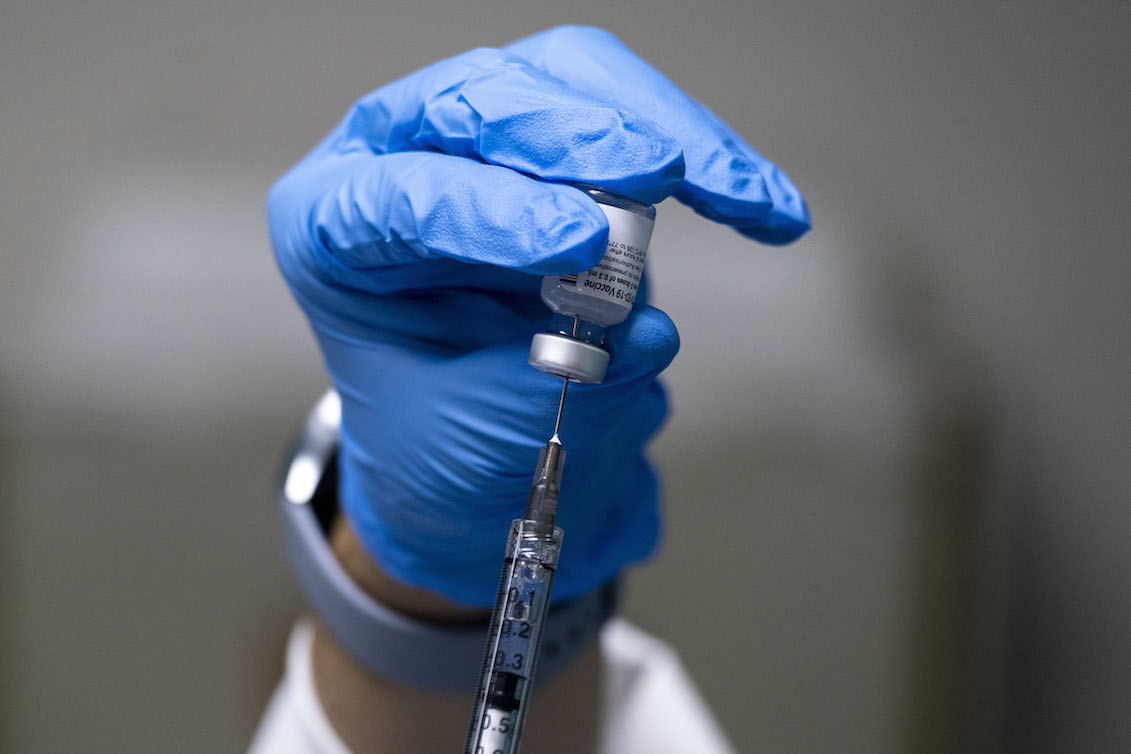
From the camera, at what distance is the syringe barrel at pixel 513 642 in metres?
0.55

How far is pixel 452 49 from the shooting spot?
117 centimetres

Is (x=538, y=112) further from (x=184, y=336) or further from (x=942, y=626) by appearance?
(x=942, y=626)

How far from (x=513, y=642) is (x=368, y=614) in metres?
0.37

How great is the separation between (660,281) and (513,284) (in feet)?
1.44

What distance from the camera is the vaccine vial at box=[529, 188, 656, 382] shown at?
1.68ft

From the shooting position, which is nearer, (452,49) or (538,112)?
(538,112)

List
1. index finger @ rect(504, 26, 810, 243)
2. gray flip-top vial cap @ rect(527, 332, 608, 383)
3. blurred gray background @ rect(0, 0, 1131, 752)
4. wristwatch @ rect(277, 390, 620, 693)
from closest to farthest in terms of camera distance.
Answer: gray flip-top vial cap @ rect(527, 332, 608, 383) < index finger @ rect(504, 26, 810, 243) < wristwatch @ rect(277, 390, 620, 693) < blurred gray background @ rect(0, 0, 1131, 752)

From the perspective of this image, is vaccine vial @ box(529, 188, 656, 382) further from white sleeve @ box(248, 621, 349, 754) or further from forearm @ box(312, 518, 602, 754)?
white sleeve @ box(248, 621, 349, 754)

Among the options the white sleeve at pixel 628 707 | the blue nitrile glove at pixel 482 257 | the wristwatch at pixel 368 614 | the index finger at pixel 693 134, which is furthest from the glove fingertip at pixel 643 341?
the white sleeve at pixel 628 707

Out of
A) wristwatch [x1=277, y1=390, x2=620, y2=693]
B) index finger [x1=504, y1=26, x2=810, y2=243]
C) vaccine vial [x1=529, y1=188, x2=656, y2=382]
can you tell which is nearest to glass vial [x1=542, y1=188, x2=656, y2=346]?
vaccine vial [x1=529, y1=188, x2=656, y2=382]

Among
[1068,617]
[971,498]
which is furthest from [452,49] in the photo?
[1068,617]

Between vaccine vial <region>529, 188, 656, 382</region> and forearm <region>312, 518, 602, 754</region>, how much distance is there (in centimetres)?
46

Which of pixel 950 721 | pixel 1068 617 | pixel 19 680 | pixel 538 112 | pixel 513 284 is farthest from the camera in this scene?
pixel 19 680

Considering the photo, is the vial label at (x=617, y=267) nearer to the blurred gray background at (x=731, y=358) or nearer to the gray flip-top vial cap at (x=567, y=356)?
the gray flip-top vial cap at (x=567, y=356)
